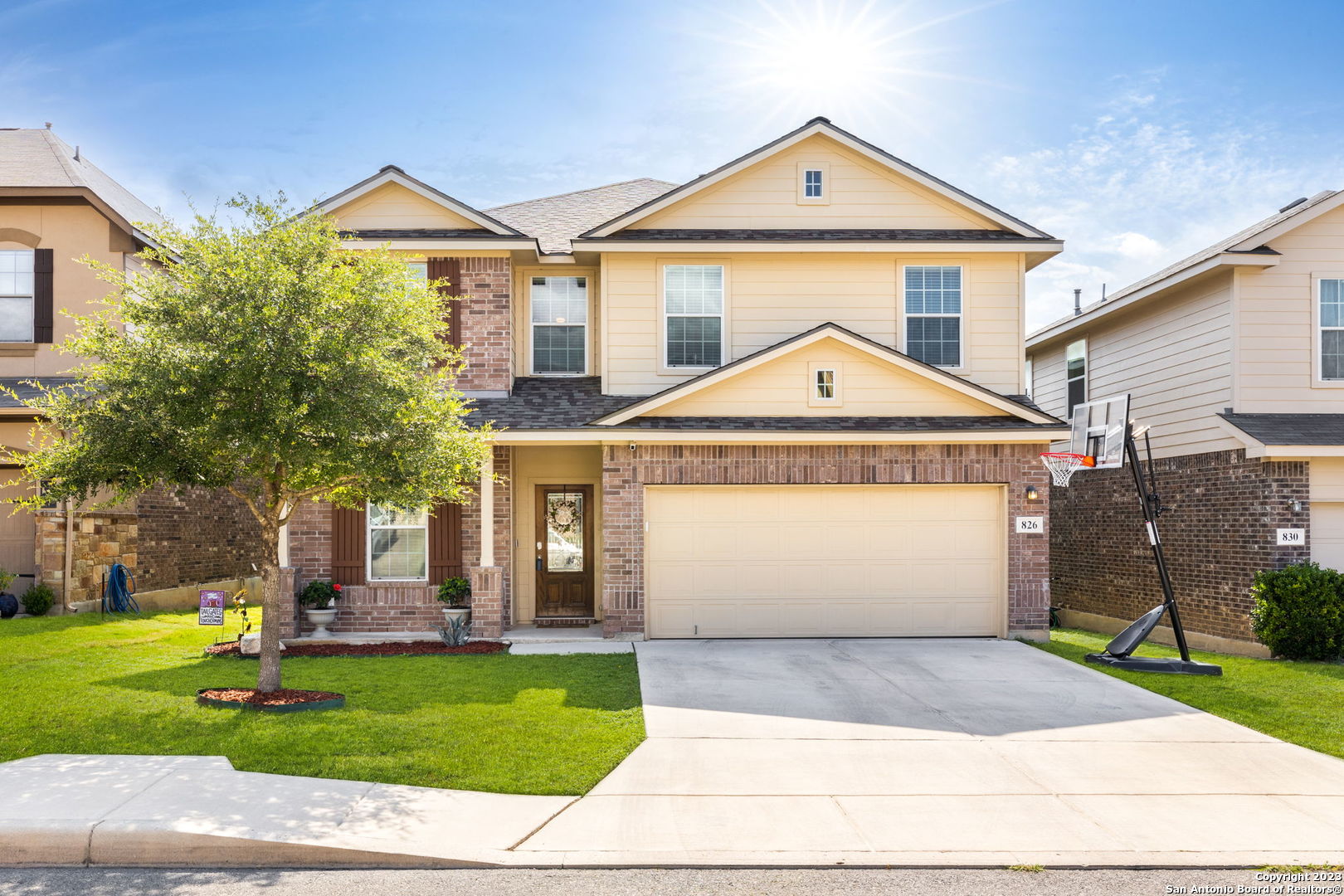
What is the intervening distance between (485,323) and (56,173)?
8214 mm

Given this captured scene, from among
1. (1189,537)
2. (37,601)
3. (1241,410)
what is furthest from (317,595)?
(1241,410)

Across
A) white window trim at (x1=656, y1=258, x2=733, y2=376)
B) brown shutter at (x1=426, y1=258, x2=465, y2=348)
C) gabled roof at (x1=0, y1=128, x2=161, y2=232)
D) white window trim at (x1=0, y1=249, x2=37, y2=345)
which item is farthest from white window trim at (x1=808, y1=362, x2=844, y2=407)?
white window trim at (x1=0, y1=249, x2=37, y2=345)

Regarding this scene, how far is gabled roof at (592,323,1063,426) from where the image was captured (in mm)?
13320

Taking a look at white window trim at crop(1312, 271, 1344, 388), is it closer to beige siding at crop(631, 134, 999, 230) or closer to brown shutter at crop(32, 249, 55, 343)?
beige siding at crop(631, 134, 999, 230)

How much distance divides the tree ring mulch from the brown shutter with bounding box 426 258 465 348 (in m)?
6.73

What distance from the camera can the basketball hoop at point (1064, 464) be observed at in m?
12.3

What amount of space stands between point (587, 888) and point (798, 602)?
8.85 m

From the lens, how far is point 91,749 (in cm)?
746

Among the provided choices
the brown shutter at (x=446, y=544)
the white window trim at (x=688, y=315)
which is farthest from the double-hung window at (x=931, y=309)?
the brown shutter at (x=446, y=544)

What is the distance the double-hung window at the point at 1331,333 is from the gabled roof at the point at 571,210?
36.3 feet

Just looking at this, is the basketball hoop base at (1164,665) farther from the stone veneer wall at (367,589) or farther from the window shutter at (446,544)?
the window shutter at (446,544)

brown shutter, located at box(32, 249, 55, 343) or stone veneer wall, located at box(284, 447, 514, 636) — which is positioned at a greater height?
brown shutter, located at box(32, 249, 55, 343)

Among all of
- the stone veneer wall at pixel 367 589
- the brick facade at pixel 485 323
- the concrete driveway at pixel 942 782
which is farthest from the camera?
the brick facade at pixel 485 323

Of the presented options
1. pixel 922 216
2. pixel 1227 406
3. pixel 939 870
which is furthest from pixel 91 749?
Answer: pixel 1227 406
